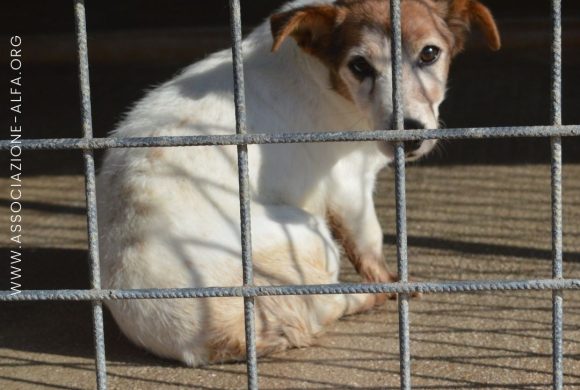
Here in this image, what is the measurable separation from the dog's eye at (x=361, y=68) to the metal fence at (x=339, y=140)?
3.66 ft

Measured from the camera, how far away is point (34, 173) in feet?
22.5

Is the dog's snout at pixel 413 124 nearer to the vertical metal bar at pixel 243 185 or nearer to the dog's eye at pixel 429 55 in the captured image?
the dog's eye at pixel 429 55

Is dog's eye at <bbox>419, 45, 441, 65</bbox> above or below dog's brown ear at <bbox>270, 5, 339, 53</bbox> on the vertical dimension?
below

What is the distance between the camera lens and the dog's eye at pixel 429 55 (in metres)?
4.13

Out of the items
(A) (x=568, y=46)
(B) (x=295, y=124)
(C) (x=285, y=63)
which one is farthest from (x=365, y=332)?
(A) (x=568, y=46)

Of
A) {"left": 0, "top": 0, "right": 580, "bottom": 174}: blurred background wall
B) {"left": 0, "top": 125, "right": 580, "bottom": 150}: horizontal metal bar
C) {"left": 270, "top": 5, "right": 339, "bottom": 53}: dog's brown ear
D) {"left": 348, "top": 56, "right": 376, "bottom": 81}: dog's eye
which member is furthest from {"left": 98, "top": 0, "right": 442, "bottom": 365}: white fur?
{"left": 0, "top": 0, "right": 580, "bottom": 174}: blurred background wall

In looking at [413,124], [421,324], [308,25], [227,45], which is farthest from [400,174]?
[227,45]

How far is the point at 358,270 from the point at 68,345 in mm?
1344

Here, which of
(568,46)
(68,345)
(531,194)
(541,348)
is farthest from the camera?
(568,46)

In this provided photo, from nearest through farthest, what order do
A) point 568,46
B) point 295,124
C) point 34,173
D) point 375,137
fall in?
point 375,137, point 295,124, point 34,173, point 568,46

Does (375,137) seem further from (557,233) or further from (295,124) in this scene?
(295,124)

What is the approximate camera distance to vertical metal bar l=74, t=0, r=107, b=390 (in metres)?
2.97

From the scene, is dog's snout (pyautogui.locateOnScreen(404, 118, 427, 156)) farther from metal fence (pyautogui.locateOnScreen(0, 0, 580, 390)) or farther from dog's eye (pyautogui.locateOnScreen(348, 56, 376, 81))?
metal fence (pyautogui.locateOnScreen(0, 0, 580, 390))

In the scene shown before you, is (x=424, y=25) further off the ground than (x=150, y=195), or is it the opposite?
(x=424, y=25)
